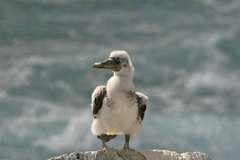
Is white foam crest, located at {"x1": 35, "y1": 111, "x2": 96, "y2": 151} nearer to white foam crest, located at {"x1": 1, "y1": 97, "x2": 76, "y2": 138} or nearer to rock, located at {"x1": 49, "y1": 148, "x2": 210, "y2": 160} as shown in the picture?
white foam crest, located at {"x1": 1, "y1": 97, "x2": 76, "y2": 138}

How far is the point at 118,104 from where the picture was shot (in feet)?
72.0

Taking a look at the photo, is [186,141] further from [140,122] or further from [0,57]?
[140,122]

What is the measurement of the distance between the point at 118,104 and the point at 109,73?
1291 inches

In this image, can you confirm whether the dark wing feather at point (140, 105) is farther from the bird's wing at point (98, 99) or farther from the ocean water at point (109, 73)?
the ocean water at point (109, 73)

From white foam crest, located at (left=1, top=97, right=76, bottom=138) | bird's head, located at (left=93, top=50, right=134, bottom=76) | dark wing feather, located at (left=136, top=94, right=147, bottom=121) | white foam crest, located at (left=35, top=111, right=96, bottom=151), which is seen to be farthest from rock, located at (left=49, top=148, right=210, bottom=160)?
white foam crest, located at (left=1, top=97, right=76, bottom=138)

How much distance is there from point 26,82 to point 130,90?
35018 millimetres

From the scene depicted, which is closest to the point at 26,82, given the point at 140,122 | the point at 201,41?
the point at 201,41

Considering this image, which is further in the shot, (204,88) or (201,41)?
(201,41)

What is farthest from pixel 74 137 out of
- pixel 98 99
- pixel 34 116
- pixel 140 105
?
pixel 98 99

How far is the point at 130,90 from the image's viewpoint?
72.3ft

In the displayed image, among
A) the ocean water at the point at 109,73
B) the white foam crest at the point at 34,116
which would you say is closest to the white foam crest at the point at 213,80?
the ocean water at the point at 109,73

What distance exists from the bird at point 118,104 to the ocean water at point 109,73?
2363 cm

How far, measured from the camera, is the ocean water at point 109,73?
176ft

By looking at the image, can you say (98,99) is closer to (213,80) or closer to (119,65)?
(119,65)
